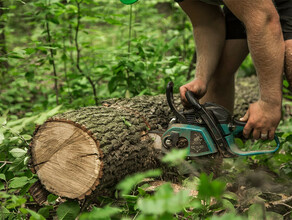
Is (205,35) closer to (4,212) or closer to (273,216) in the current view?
(273,216)

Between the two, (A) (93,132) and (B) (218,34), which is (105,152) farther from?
(B) (218,34)

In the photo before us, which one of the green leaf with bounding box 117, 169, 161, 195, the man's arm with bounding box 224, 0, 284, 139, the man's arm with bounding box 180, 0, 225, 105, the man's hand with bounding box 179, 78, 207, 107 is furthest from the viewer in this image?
the man's arm with bounding box 180, 0, 225, 105

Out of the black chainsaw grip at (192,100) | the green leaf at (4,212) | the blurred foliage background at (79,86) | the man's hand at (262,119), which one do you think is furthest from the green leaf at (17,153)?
the man's hand at (262,119)

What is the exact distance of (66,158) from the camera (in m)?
1.94

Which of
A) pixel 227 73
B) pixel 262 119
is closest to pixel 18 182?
pixel 262 119

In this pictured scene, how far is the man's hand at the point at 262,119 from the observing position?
2.13 meters

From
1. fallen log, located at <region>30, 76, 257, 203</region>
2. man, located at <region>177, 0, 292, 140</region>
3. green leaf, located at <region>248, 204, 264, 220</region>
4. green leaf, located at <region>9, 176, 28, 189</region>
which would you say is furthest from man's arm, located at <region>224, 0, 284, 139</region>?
green leaf, located at <region>9, 176, 28, 189</region>

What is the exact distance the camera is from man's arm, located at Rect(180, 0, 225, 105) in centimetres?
260

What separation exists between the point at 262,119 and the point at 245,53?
94 centimetres

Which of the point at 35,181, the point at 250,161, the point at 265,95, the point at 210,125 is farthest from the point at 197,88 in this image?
the point at 35,181

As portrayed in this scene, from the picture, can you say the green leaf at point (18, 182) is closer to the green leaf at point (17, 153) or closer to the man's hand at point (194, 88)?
the green leaf at point (17, 153)

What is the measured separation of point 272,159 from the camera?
270 centimetres

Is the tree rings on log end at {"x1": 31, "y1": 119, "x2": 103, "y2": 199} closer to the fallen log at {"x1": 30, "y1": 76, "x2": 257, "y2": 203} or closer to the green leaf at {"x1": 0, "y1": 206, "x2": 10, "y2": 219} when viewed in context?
the fallen log at {"x1": 30, "y1": 76, "x2": 257, "y2": 203}

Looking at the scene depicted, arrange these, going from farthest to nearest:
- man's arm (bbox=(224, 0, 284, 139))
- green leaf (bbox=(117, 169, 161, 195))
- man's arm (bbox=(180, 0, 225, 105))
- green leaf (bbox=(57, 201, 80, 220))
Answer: man's arm (bbox=(180, 0, 225, 105)) → man's arm (bbox=(224, 0, 284, 139)) → green leaf (bbox=(57, 201, 80, 220)) → green leaf (bbox=(117, 169, 161, 195))
